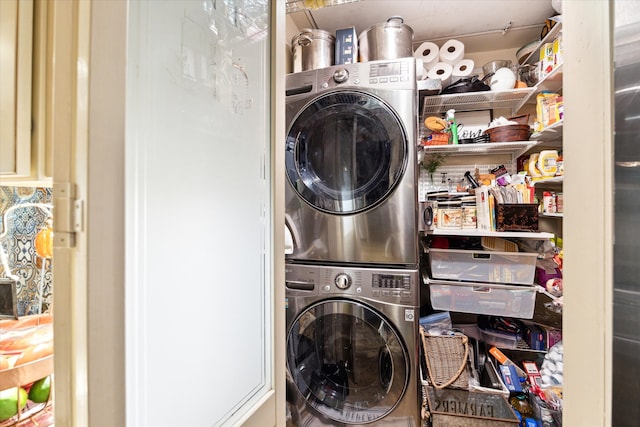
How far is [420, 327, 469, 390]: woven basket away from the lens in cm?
166

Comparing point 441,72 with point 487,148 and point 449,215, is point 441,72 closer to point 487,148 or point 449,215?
point 487,148

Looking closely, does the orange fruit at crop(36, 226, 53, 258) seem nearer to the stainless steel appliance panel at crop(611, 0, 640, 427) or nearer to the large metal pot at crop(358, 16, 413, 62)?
the stainless steel appliance panel at crop(611, 0, 640, 427)

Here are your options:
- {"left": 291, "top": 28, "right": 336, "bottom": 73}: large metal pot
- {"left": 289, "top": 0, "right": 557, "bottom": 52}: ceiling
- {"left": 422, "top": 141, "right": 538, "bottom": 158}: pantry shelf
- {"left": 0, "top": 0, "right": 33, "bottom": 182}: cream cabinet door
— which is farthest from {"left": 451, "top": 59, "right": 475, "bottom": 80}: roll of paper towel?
{"left": 0, "top": 0, "right": 33, "bottom": 182}: cream cabinet door

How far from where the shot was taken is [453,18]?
2064mm

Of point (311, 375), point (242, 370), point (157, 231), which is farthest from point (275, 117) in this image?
point (311, 375)

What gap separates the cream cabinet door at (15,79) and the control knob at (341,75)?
135 cm

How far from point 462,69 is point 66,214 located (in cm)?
242

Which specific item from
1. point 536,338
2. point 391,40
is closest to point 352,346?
point 536,338

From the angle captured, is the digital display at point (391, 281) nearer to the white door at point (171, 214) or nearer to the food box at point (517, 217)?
the food box at point (517, 217)

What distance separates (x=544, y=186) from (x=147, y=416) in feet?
8.41

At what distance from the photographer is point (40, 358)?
722 millimetres

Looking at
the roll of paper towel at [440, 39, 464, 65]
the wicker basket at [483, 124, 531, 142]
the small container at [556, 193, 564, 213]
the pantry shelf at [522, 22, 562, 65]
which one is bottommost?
the small container at [556, 193, 564, 213]

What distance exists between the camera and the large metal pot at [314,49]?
1.83 meters

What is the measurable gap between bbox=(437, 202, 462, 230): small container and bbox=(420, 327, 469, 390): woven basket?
0.64 metres
